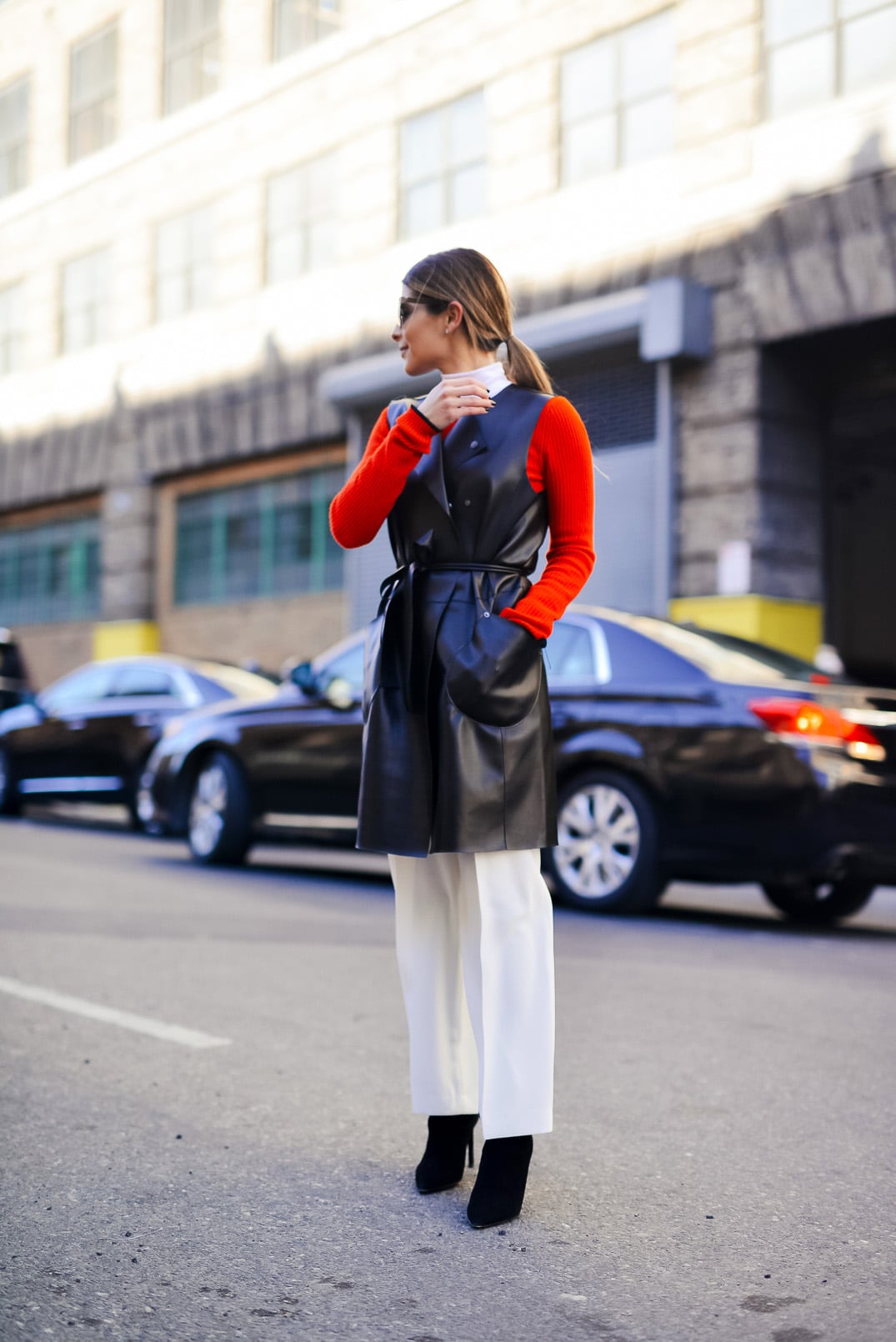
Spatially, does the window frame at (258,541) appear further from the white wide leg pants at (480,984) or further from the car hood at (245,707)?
the white wide leg pants at (480,984)

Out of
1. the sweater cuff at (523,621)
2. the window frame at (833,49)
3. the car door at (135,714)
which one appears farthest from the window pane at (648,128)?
the sweater cuff at (523,621)

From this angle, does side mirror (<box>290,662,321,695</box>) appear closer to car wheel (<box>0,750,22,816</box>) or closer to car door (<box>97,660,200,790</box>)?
car door (<box>97,660,200,790</box>)

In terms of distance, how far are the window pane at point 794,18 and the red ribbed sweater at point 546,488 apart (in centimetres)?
1338

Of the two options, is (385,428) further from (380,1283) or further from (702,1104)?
(702,1104)

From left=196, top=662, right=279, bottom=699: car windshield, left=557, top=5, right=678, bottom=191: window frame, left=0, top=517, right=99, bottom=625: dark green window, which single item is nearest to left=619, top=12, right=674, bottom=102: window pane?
left=557, top=5, right=678, bottom=191: window frame

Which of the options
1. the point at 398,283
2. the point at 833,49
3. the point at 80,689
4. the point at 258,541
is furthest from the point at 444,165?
the point at 80,689

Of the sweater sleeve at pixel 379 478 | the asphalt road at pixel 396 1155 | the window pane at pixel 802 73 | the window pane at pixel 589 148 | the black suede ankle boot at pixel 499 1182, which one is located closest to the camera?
the asphalt road at pixel 396 1155

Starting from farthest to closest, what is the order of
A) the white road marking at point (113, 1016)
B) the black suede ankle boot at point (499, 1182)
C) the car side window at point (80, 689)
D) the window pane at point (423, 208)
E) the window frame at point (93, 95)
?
A: the window frame at point (93, 95) < the window pane at point (423, 208) < the car side window at point (80, 689) < the white road marking at point (113, 1016) < the black suede ankle boot at point (499, 1182)

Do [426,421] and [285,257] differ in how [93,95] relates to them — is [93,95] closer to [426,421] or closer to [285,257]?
[285,257]

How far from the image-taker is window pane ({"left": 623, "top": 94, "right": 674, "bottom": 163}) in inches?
647

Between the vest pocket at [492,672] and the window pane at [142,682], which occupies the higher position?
the window pane at [142,682]

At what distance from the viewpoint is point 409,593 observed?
3135 mm

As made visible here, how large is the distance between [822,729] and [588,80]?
12.2 m

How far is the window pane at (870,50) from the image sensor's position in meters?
14.3
